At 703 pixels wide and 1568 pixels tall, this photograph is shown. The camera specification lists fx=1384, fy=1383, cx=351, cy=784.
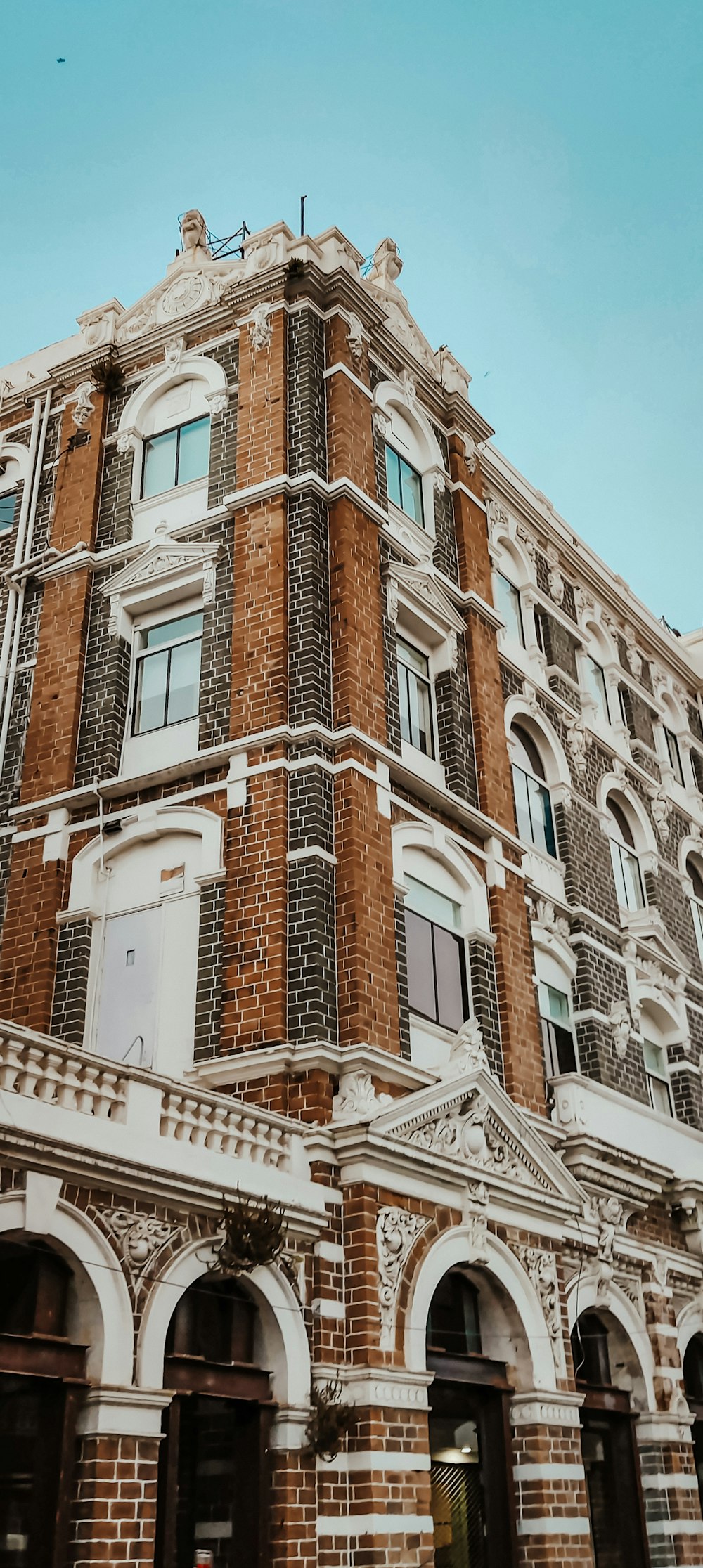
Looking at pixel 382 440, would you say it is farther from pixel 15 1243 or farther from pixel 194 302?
pixel 15 1243

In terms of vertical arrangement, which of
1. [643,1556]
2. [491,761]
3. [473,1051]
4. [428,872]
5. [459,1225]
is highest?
[491,761]

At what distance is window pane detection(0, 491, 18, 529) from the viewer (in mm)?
25125

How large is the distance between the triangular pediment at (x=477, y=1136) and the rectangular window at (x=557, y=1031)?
10.1 ft

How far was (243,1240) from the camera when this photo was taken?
1378 cm

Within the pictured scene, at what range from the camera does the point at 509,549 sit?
92.9ft

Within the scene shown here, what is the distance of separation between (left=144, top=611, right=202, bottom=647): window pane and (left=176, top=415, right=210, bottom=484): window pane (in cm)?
257

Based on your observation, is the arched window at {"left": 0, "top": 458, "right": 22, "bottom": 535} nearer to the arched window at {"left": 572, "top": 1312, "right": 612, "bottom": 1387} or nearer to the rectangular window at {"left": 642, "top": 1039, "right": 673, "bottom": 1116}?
the rectangular window at {"left": 642, "top": 1039, "right": 673, "bottom": 1116}

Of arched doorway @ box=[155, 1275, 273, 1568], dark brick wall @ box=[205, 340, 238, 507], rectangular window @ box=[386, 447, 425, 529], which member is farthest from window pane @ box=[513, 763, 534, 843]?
arched doorway @ box=[155, 1275, 273, 1568]

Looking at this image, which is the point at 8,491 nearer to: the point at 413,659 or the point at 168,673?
the point at 168,673

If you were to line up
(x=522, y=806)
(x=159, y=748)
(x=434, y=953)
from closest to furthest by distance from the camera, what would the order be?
(x=434, y=953)
(x=159, y=748)
(x=522, y=806)

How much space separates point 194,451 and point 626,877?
11.9 metres

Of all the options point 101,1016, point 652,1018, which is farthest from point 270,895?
point 652,1018

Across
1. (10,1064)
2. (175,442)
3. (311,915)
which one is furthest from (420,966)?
(175,442)

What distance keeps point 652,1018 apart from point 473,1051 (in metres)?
9.20
